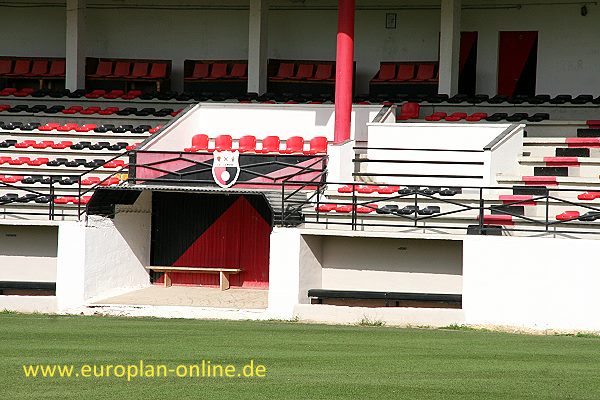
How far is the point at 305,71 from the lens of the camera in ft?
99.2

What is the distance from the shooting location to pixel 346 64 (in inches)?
933

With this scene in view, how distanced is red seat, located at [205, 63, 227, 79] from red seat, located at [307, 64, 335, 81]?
7.37ft

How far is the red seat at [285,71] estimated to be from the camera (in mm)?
30156

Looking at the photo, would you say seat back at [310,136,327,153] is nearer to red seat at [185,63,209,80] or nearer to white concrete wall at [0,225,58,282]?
white concrete wall at [0,225,58,282]

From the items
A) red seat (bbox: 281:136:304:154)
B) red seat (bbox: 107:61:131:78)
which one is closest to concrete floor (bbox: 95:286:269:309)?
red seat (bbox: 281:136:304:154)

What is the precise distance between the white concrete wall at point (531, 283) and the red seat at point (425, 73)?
11.2 m

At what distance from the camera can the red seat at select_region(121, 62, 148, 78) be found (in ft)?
101

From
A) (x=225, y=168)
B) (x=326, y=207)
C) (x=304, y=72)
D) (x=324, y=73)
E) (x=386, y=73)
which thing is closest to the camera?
(x=326, y=207)

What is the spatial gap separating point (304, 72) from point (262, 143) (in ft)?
17.0

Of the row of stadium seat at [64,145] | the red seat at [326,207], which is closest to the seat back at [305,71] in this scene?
the row of stadium seat at [64,145]

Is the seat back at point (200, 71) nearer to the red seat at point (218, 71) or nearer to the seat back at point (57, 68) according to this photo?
the red seat at point (218, 71)

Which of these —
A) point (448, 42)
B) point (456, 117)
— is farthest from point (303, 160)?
point (448, 42)

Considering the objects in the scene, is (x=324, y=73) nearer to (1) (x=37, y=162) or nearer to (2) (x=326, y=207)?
(1) (x=37, y=162)

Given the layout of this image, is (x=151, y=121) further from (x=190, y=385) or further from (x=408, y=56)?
(x=190, y=385)
